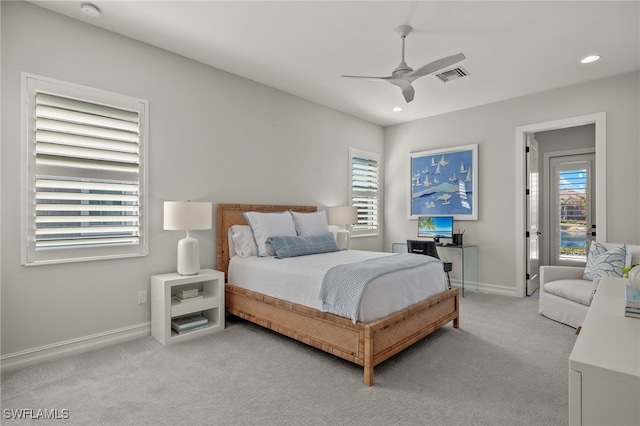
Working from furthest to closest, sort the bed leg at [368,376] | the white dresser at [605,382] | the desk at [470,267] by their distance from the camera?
the desk at [470,267] → the bed leg at [368,376] → the white dresser at [605,382]

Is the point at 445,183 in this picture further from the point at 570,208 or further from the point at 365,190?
the point at 570,208

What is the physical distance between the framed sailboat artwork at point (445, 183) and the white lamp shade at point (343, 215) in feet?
4.66

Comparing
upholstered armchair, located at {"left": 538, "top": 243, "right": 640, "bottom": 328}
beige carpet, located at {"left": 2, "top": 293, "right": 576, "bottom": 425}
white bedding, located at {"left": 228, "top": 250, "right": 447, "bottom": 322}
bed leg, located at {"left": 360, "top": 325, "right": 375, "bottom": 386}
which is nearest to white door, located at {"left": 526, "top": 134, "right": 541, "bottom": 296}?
upholstered armchair, located at {"left": 538, "top": 243, "right": 640, "bottom": 328}

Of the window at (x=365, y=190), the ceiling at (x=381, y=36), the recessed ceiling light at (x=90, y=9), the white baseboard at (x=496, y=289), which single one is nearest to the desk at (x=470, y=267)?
the white baseboard at (x=496, y=289)

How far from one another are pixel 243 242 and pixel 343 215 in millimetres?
1733

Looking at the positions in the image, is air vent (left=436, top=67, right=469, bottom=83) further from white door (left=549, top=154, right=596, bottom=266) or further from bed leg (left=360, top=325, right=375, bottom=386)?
white door (left=549, top=154, right=596, bottom=266)

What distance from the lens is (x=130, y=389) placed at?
2262 millimetres

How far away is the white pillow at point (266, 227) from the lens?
3.72m

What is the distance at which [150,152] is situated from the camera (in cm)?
329

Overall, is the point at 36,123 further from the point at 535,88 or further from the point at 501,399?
the point at 535,88

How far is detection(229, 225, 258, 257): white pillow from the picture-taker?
12.4 feet

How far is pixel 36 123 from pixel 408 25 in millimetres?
3156

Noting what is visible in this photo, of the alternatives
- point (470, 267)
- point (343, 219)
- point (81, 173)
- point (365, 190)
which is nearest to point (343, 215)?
point (343, 219)

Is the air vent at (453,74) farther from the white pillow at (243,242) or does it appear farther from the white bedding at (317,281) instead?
the white pillow at (243,242)
